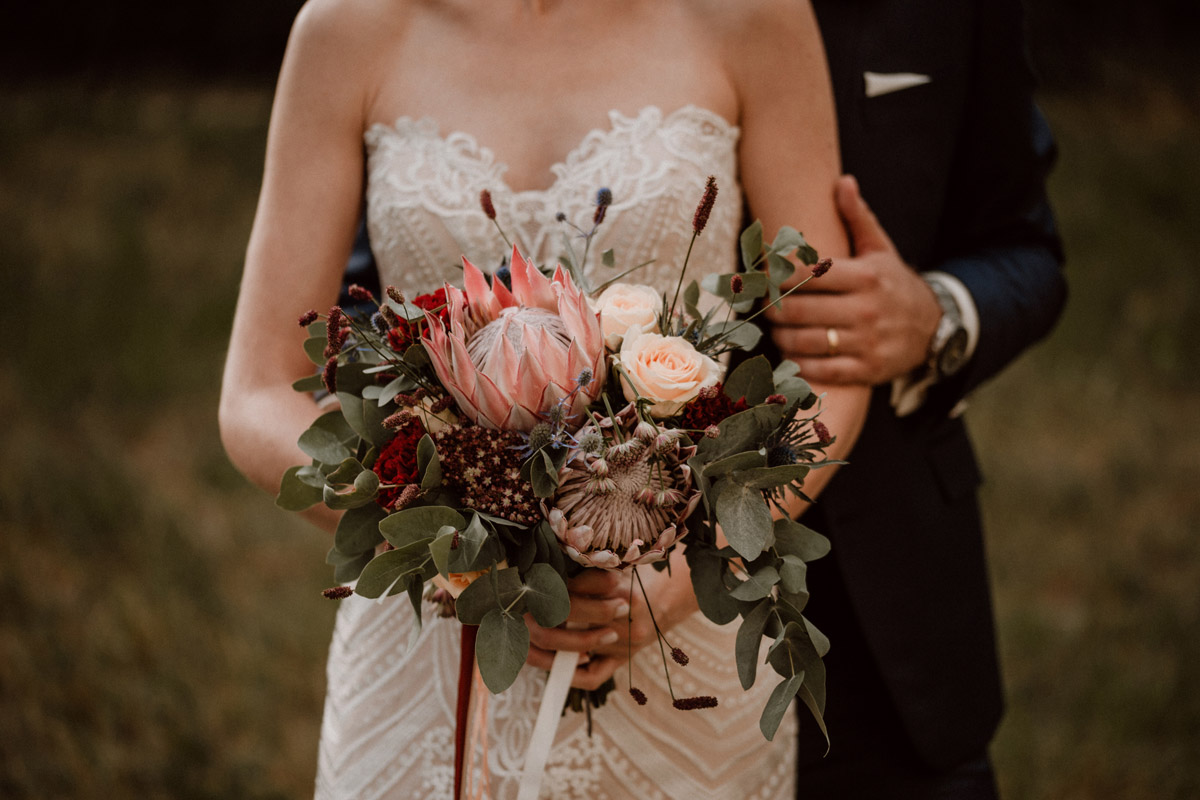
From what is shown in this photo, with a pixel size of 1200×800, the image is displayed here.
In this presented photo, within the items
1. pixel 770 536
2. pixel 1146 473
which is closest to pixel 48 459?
pixel 770 536

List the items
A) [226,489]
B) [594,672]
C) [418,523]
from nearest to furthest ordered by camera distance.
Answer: [418,523] → [594,672] → [226,489]

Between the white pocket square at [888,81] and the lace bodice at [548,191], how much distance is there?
0.37 metres

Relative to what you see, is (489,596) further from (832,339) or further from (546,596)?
(832,339)

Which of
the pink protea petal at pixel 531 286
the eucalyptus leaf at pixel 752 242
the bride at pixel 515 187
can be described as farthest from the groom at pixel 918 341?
the pink protea petal at pixel 531 286

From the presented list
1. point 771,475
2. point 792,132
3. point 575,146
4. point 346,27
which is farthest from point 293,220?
point 771,475

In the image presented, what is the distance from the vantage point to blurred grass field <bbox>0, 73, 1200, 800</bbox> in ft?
10.6

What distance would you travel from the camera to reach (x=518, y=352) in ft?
3.21

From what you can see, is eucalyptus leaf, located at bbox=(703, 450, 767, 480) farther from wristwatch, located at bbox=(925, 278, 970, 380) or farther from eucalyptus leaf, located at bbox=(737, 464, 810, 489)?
wristwatch, located at bbox=(925, 278, 970, 380)

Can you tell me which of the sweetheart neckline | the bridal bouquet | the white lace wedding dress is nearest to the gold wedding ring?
the white lace wedding dress

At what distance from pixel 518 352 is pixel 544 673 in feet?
2.11

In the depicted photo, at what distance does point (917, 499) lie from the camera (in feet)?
6.11

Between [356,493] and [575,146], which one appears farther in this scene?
[575,146]

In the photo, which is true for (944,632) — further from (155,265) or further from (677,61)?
(155,265)

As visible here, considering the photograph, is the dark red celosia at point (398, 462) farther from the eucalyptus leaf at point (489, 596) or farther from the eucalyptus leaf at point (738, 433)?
the eucalyptus leaf at point (738, 433)
